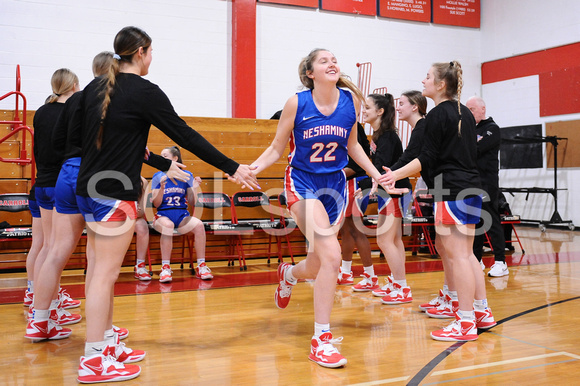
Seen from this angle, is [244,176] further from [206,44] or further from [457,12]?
[457,12]

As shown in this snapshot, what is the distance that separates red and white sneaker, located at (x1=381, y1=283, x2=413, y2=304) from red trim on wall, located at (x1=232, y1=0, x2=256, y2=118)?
20.0 feet

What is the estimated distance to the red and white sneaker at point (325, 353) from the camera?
2.77 meters

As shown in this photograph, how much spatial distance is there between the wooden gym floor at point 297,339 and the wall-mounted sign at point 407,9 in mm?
7750

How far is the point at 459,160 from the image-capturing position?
11.2 feet

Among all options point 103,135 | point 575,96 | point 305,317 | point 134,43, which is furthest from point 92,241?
point 575,96

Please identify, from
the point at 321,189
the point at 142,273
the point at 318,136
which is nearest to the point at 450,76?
the point at 318,136

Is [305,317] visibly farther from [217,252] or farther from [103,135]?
[217,252]

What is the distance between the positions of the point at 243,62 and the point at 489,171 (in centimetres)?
572

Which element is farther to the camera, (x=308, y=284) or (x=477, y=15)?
(x=477, y=15)

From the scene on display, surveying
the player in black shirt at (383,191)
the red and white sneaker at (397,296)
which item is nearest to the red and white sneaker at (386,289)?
the player in black shirt at (383,191)

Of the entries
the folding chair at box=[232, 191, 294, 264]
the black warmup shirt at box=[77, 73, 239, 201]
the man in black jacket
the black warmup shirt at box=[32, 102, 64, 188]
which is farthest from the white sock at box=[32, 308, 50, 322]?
the man in black jacket

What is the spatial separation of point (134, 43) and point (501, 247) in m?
4.56

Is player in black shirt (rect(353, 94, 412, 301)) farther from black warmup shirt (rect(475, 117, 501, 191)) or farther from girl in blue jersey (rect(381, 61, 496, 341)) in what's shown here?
black warmup shirt (rect(475, 117, 501, 191))

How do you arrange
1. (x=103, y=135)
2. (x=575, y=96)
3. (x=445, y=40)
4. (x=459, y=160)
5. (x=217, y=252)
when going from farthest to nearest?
(x=445, y=40), (x=575, y=96), (x=217, y=252), (x=459, y=160), (x=103, y=135)
